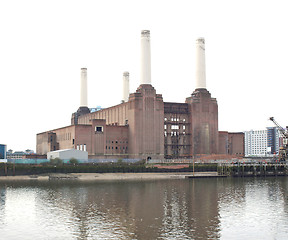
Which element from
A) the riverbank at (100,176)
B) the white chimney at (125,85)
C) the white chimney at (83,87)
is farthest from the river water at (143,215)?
the white chimney at (125,85)

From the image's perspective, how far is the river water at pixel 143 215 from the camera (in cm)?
3338

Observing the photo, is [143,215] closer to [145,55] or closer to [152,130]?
[152,130]

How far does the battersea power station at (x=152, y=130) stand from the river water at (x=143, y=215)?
62306 millimetres

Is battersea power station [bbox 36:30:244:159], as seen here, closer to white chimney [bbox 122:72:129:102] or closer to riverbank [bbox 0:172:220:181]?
white chimney [bbox 122:72:129:102]

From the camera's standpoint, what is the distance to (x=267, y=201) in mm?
53406

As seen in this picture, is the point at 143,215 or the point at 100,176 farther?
the point at 100,176

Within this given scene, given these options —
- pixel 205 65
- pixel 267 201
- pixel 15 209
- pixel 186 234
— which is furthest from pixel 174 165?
pixel 186 234

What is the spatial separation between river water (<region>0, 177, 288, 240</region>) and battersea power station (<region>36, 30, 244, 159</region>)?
62.3 m

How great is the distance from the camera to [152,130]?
4998 inches

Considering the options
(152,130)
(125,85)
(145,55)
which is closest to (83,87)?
(125,85)

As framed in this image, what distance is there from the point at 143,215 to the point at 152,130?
85.3 m

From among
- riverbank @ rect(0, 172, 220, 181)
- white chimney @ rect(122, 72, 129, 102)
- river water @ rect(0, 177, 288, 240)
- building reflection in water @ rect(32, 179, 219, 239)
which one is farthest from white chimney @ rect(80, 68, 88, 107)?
river water @ rect(0, 177, 288, 240)

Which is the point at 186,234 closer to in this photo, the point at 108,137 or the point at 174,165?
the point at 174,165

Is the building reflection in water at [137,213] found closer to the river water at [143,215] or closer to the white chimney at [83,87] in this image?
the river water at [143,215]
